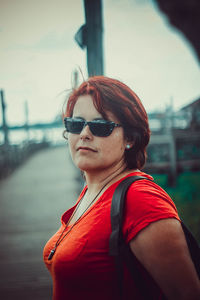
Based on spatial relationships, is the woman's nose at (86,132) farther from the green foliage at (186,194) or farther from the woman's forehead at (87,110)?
the green foliage at (186,194)

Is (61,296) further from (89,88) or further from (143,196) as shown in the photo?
(89,88)

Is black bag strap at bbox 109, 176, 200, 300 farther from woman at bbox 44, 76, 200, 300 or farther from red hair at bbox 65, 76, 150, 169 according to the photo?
red hair at bbox 65, 76, 150, 169

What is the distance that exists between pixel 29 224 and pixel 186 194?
4757 millimetres

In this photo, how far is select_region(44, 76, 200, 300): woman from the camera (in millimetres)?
998

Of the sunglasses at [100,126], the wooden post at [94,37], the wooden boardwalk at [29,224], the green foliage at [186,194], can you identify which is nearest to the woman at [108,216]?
the sunglasses at [100,126]

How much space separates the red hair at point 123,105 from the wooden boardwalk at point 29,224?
2608mm

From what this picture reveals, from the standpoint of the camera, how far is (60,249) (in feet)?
4.25

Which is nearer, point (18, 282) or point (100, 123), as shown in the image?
point (100, 123)

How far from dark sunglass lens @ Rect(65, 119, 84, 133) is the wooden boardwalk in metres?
2.53

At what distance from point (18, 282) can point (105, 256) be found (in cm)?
287

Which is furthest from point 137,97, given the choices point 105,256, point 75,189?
point 75,189

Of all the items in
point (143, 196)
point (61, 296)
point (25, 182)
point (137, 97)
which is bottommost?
point (25, 182)

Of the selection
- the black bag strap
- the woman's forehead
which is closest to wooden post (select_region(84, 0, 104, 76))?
the woman's forehead

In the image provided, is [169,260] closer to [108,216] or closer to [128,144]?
[108,216]
